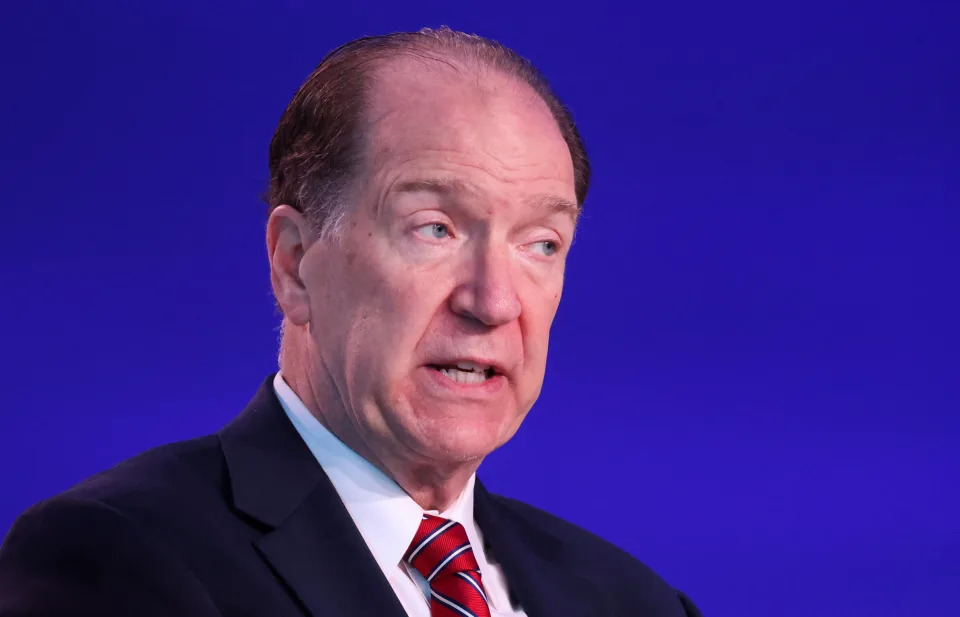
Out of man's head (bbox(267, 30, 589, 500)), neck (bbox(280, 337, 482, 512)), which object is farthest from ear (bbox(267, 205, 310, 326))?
neck (bbox(280, 337, 482, 512))

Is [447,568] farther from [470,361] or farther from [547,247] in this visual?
[547,247]

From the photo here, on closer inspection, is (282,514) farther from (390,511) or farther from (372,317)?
(372,317)

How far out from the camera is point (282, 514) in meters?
2.02

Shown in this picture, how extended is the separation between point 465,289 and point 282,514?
1.56 ft

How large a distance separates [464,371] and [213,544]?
498 mm

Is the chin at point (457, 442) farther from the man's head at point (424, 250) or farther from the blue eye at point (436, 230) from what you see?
the blue eye at point (436, 230)

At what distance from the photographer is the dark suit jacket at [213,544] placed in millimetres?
1760

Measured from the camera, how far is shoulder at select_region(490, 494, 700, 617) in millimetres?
2582

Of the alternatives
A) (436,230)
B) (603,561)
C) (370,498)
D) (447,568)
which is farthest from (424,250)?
(603,561)

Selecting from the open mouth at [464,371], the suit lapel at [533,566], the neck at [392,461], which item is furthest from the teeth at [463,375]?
the suit lapel at [533,566]

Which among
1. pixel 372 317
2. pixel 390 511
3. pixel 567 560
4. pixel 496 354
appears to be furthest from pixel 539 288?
pixel 567 560

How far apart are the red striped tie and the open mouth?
280 millimetres

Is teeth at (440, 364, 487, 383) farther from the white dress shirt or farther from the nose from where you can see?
the white dress shirt

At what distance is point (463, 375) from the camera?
2.08 m
